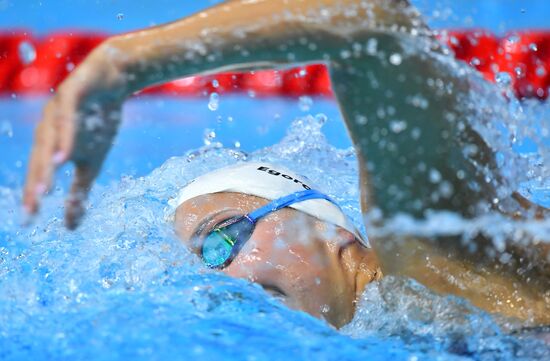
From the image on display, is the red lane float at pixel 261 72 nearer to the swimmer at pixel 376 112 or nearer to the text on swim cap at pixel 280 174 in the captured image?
the text on swim cap at pixel 280 174

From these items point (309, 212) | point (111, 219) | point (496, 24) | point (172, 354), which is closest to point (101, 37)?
point (496, 24)

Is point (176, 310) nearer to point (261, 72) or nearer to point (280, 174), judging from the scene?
point (280, 174)

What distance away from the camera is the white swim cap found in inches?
56.3

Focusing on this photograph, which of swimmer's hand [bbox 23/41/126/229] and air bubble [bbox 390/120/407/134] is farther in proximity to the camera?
air bubble [bbox 390/120/407/134]

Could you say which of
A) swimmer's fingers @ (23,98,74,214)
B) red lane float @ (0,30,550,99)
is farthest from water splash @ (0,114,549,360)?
red lane float @ (0,30,550,99)

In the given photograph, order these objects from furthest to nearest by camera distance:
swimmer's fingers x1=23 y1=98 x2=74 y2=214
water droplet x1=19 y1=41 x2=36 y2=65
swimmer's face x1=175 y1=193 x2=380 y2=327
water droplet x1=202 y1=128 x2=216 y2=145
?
water droplet x1=19 y1=41 x2=36 y2=65 < water droplet x1=202 y1=128 x2=216 y2=145 < swimmer's face x1=175 y1=193 x2=380 y2=327 < swimmer's fingers x1=23 y1=98 x2=74 y2=214

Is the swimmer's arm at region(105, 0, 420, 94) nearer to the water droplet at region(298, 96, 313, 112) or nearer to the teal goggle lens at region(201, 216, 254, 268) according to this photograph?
the teal goggle lens at region(201, 216, 254, 268)

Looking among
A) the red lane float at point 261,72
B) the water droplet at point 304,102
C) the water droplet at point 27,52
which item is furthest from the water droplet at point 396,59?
the water droplet at point 27,52

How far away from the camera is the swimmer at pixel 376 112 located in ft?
2.79

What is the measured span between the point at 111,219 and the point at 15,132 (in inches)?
69.8

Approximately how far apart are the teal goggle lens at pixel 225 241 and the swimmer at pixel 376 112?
27cm

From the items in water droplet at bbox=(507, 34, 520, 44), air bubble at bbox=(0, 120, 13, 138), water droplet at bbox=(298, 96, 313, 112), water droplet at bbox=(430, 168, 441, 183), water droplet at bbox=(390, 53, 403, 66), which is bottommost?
water droplet at bbox=(430, 168, 441, 183)

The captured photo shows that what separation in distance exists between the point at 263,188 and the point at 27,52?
2776mm

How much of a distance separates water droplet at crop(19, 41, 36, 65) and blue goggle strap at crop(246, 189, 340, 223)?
2.66m
